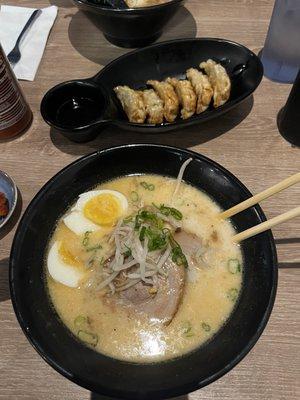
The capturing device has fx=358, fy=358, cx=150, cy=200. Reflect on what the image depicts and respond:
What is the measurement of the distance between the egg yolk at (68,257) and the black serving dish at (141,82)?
530mm

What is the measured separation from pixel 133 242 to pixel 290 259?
2.02 ft

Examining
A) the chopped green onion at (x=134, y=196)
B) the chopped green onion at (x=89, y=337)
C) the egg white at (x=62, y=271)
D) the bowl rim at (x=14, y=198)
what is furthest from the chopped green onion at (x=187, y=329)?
the bowl rim at (x=14, y=198)

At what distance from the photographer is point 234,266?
1.34 metres

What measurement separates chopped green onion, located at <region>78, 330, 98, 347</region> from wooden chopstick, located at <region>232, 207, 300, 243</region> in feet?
2.02

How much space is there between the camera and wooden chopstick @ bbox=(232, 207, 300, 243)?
1.10 metres

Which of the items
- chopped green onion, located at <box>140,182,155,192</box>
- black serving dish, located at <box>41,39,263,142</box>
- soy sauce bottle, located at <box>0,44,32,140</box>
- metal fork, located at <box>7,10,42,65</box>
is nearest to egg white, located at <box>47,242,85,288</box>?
chopped green onion, located at <box>140,182,155,192</box>

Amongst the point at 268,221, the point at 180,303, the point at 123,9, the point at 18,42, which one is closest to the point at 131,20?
the point at 123,9

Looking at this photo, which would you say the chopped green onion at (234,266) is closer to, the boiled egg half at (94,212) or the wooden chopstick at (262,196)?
the wooden chopstick at (262,196)

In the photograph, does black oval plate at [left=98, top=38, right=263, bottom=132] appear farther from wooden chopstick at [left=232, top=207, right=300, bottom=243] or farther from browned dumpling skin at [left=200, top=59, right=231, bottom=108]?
wooden chopstick at [left=232, top=207, right=300, bottom=243]

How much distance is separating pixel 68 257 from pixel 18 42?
53.9 inches

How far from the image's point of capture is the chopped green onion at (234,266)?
1.33 m

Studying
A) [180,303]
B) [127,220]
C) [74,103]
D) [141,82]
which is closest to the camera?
[180,303]

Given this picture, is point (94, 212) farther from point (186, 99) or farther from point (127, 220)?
point (186, 99)

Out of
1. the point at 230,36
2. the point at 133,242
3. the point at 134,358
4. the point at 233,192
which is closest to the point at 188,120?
the point at 233,192
